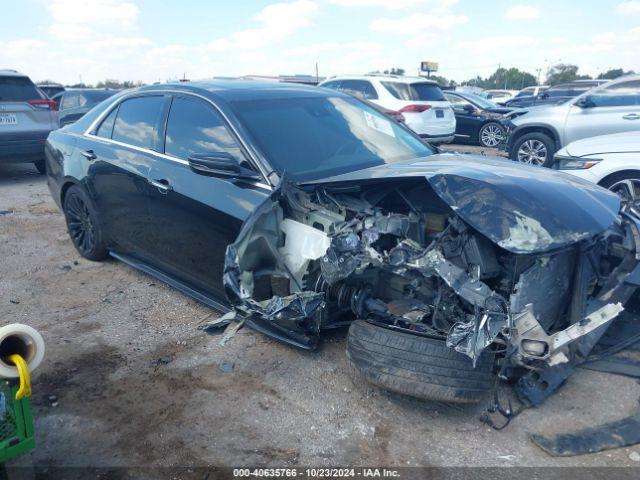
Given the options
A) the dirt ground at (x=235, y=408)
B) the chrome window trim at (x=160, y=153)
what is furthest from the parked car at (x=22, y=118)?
the dirt ground at (x=235, y=408)

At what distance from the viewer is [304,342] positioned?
10.3ft

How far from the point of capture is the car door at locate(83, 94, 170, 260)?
3971 mm

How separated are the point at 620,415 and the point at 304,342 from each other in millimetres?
1771

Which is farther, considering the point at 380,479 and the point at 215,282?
the point at 215,282

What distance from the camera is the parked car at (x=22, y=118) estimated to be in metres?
8.17

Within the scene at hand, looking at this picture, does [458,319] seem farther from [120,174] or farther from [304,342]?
[120,174]

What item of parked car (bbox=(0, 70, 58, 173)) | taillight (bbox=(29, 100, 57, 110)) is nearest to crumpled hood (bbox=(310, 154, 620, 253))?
parked car (bbox=(0, 70, 58, 173))

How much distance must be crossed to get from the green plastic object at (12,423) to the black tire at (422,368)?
1.56 metres

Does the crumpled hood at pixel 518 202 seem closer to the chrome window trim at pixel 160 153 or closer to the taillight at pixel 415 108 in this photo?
the chrome window trim at pixel 160 153

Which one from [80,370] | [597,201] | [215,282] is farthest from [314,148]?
[80,370]

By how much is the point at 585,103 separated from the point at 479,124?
4.04 metres

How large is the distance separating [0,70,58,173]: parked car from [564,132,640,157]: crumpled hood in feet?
26.1

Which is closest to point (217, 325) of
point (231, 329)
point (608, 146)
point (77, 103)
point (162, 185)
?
point (231, 329)

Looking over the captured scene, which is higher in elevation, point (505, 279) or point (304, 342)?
point (505, 279)
